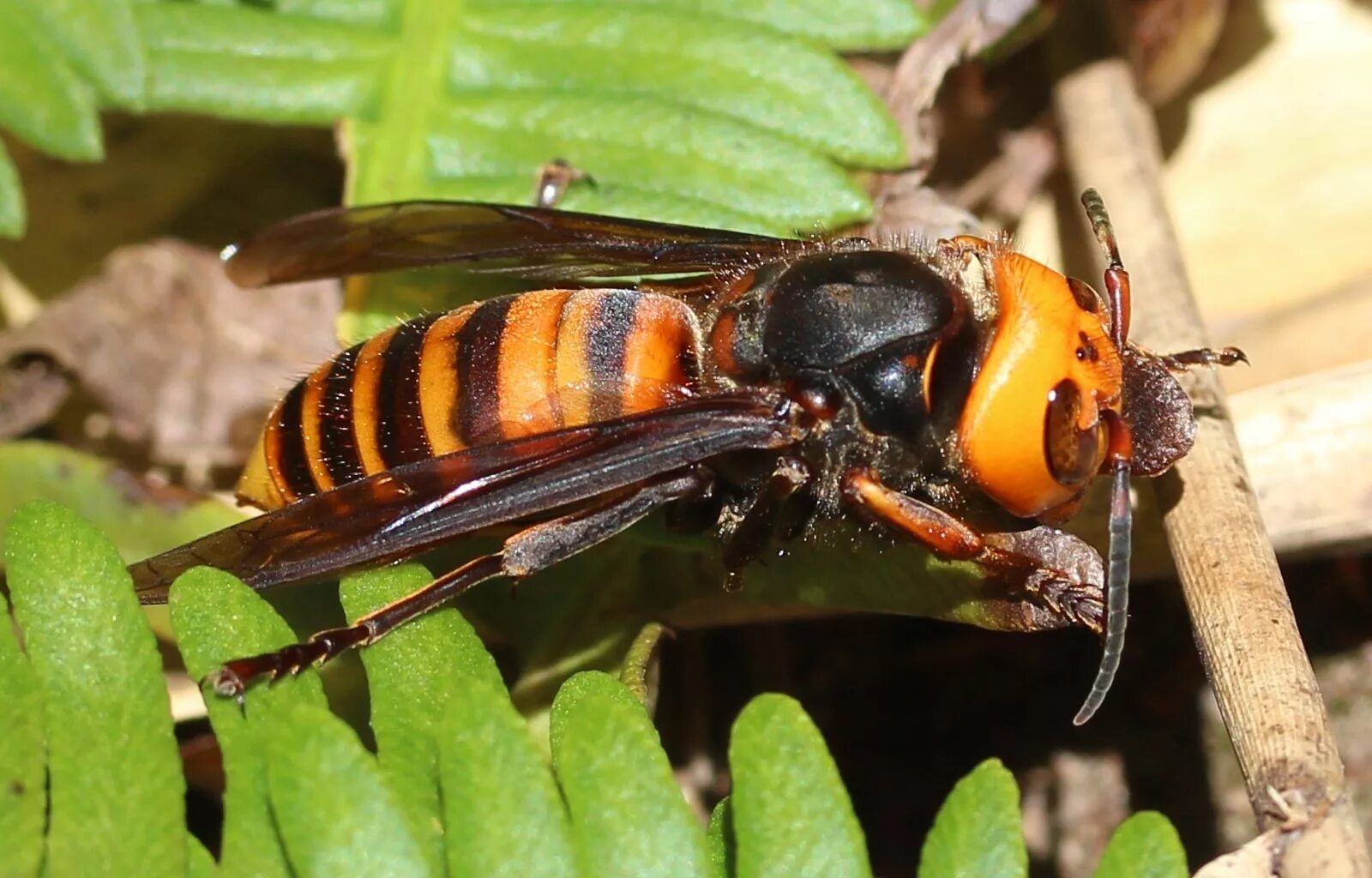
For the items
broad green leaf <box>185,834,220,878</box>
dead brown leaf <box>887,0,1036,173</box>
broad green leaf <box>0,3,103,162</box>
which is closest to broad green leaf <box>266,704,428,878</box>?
broad green leaf <box>185,834,220,878</box>

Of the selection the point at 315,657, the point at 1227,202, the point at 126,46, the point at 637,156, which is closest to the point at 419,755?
the point at 315,657

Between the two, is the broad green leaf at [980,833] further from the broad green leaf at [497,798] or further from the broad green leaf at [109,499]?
the broad green leaf at [109,499]

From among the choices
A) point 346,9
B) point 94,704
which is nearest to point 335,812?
point 94,704

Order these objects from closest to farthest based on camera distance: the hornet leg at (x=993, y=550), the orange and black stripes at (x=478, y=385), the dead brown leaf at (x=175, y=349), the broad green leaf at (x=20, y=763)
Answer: the broad green leaf at (x=20, y=763)
the hornet leg at (x=993, y=550)
the orange and black stripes at (x=478, y=385)
the dead brown leaf at (x=175, y=349)

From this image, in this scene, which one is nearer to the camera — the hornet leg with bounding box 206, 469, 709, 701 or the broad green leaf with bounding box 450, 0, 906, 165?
the hornet leg with bounding box 206, 469, 709, 701

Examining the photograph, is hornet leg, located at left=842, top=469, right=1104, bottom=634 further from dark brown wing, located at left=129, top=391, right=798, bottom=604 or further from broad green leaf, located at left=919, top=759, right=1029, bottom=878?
broad green leaf, located at left=919, top=759, right=1029, bottom=878

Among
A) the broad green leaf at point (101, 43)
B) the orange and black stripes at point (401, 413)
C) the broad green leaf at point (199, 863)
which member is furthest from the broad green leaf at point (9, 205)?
the broad green leaf at point (199, 863)
